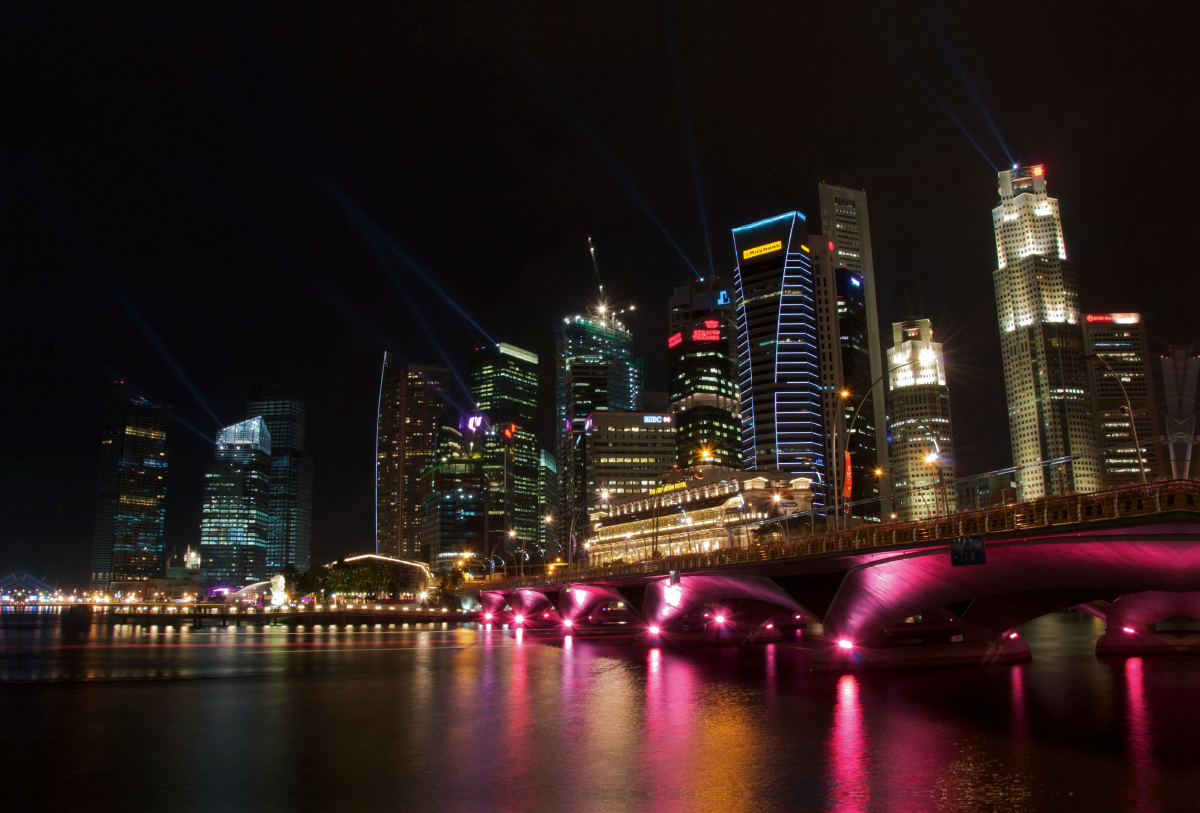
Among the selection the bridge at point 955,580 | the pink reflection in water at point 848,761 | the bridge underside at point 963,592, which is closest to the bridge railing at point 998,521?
the bridge at point 955,580

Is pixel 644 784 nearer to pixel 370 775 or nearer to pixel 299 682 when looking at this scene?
pixel 370 775

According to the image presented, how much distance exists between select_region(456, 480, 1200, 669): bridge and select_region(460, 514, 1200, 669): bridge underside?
0.29ft

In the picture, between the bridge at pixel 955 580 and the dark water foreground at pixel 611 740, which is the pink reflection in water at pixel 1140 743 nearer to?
the dark water foreground at pixel 611 740

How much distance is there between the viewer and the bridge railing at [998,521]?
31.0 metres

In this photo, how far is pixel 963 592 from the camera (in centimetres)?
4662

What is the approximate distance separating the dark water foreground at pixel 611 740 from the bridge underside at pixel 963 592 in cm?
336

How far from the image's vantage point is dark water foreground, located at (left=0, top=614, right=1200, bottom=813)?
2203 centimetres

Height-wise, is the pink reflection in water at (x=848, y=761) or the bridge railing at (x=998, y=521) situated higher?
the bridge railing at (x=998, y=521)

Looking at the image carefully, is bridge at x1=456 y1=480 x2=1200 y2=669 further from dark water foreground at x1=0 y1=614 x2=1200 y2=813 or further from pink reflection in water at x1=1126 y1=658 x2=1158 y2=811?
pink reflection in water at x1=1126 y1=658 x2=1158 y2=811

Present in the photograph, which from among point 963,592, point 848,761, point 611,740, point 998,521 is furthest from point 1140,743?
point 963,592

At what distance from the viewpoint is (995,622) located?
5816 cm

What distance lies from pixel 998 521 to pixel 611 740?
65.5 ft

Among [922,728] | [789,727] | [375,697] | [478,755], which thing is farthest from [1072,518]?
[375,697]

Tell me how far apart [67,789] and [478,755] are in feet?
37.6
